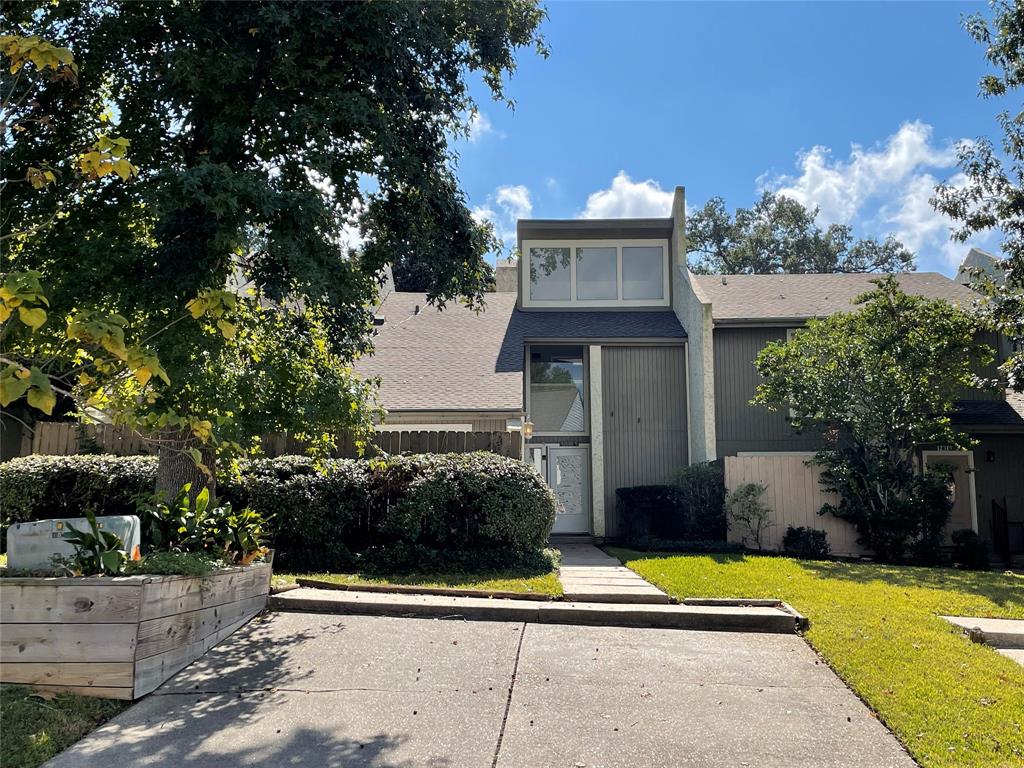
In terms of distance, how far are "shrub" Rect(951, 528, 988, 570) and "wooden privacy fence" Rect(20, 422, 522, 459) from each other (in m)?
8.17

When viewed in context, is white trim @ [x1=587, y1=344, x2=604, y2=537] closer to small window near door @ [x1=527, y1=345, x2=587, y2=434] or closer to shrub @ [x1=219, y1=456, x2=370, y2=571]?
small window near door @ [x1=527, y1=345, x2=587, y2=434]

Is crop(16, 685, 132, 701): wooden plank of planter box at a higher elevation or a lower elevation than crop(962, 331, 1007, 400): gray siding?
lower

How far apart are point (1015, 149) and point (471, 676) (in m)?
13.7

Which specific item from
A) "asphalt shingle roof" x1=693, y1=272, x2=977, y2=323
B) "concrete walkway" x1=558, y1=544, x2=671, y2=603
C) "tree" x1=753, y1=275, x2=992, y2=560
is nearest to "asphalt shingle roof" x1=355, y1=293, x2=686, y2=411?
"asphalt shingle roof" x1=693, y1=272, x2=977, y2=323

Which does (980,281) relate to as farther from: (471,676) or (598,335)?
(471,676)

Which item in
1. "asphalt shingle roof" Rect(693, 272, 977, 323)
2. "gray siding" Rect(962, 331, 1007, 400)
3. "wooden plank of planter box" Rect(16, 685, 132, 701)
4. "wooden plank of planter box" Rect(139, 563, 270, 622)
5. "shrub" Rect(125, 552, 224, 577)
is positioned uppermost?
"asphalt shingle roof" Rect(693, 272, 977, 323)

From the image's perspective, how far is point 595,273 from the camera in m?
17.8

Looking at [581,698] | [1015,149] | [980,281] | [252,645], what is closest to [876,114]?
[1015,149]

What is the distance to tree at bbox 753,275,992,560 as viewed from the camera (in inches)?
500

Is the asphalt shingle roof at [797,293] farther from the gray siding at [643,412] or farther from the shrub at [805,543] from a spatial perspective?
the shrub at [805,543]

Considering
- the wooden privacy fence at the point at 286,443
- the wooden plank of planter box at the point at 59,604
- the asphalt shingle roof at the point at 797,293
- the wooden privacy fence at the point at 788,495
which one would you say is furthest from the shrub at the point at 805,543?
the wooden plank of planter box at the point at 59,604

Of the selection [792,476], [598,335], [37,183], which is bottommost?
[792,476]

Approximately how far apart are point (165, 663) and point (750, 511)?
10.5m

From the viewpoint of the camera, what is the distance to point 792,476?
1359 cm
